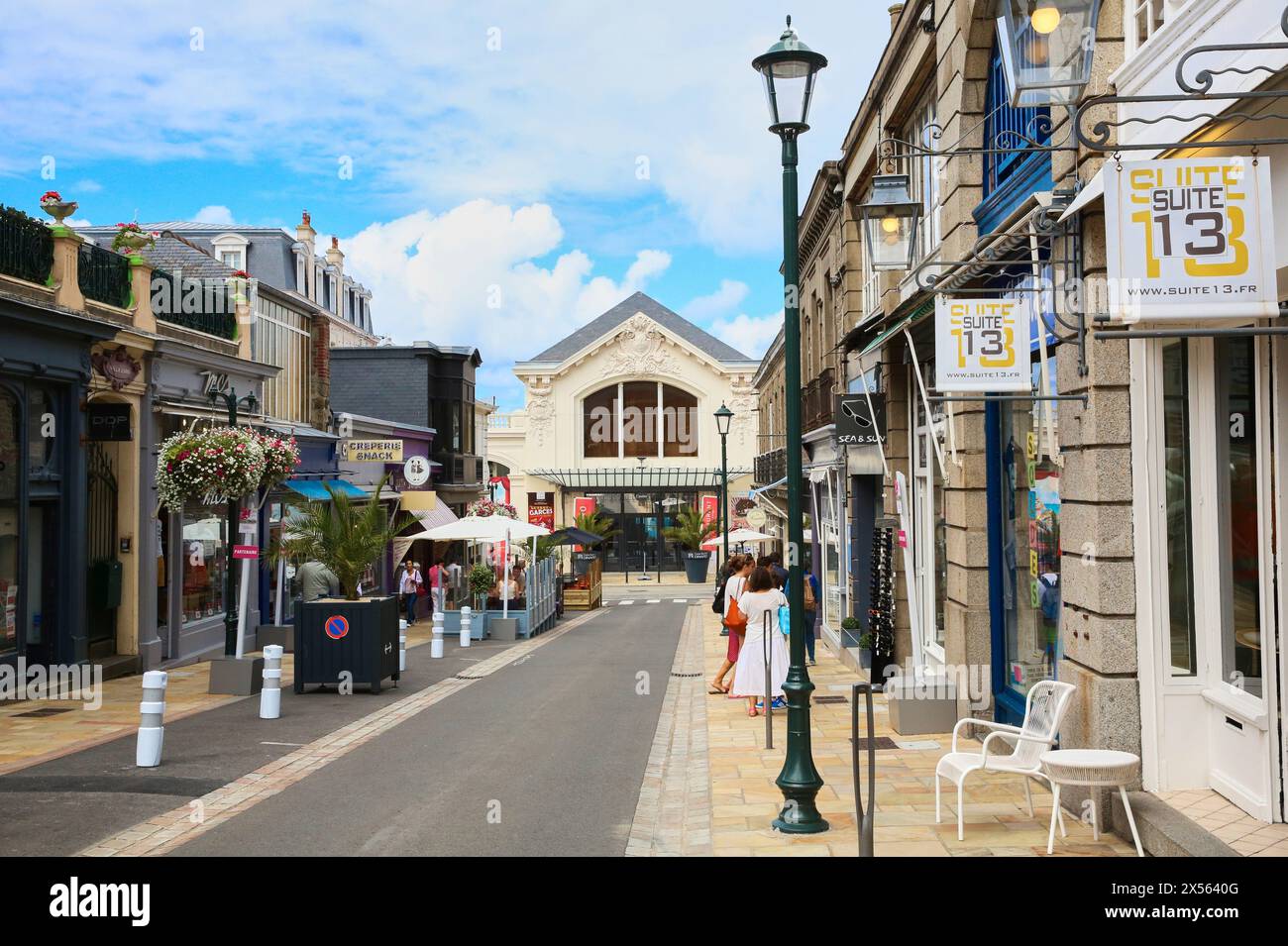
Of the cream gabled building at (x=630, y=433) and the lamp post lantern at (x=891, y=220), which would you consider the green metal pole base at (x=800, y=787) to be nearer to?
the lamp post lantern at (x=891, y=220)

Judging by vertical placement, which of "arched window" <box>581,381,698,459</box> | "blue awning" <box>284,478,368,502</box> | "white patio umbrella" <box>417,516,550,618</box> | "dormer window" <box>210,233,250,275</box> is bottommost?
"white patio umbrella" <box>417,516,550,618</box>

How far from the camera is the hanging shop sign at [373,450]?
93.8ft

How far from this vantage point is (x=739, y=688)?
13781 mm

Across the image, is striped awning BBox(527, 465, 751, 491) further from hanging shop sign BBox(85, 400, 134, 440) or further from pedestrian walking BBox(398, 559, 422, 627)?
hanging shop sign BBox(85, 400, 134, 440)

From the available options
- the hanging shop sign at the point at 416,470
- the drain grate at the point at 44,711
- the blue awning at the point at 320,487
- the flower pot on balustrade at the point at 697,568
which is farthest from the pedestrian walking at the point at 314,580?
the flower pot on balustrade at the point at 697,568

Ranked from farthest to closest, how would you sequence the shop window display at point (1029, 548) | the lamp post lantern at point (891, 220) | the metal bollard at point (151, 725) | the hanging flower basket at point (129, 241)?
the hanging flower basket at point (129, 241), the metal bollard at point (151, 725), the lamp post lantern at point (891, 220), the shop window display at point (1029, 548)

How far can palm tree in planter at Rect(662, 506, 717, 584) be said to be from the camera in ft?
167

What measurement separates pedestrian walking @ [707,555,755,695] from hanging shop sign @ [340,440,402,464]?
1401cm

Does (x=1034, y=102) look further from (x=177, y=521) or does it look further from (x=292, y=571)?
(x=292, y=571)

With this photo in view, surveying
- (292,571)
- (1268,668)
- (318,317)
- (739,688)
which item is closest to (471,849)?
(1268,668)

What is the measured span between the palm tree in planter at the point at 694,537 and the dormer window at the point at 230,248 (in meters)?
21.8

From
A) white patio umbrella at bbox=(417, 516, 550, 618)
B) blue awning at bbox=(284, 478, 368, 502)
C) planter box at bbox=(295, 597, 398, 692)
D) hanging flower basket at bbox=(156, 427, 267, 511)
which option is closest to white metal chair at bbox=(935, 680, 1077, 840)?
planter box at bbox=(295, 597, 398, 692)

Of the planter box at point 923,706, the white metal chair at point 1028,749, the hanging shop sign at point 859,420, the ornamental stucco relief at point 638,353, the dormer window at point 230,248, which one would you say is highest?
the dormer window at point 230,248

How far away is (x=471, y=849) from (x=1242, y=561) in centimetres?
514
